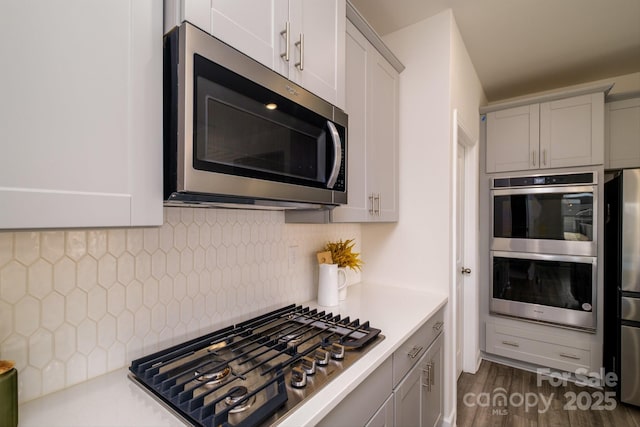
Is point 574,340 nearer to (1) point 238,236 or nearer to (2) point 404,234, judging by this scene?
(2) point 404,234

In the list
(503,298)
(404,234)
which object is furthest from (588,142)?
(404,234)

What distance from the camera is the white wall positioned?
6.38ft

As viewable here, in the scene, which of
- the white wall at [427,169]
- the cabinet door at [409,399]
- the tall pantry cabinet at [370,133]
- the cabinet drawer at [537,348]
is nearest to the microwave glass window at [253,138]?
the tall pantry cabinet at [370,133]

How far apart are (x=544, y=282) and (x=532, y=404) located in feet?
3.22

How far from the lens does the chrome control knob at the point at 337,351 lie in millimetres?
1005

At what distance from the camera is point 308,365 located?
0.94m

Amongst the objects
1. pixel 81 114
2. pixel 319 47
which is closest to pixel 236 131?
pixel 81 114

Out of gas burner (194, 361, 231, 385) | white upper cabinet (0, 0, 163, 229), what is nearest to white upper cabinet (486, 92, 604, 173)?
gas burner (194, 361, 231, 385)

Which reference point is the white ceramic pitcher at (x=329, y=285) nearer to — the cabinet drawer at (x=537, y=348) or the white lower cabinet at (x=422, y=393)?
the white lower cabinet at (x=422, y=393)

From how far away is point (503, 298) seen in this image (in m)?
2.84

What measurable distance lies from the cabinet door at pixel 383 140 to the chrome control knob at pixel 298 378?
1.05m

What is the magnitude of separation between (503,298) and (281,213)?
242cm

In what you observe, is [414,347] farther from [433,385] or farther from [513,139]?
[513,139]

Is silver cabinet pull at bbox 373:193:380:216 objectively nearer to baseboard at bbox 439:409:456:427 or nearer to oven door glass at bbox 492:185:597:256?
baseboard at bbox 439:409:456:427
